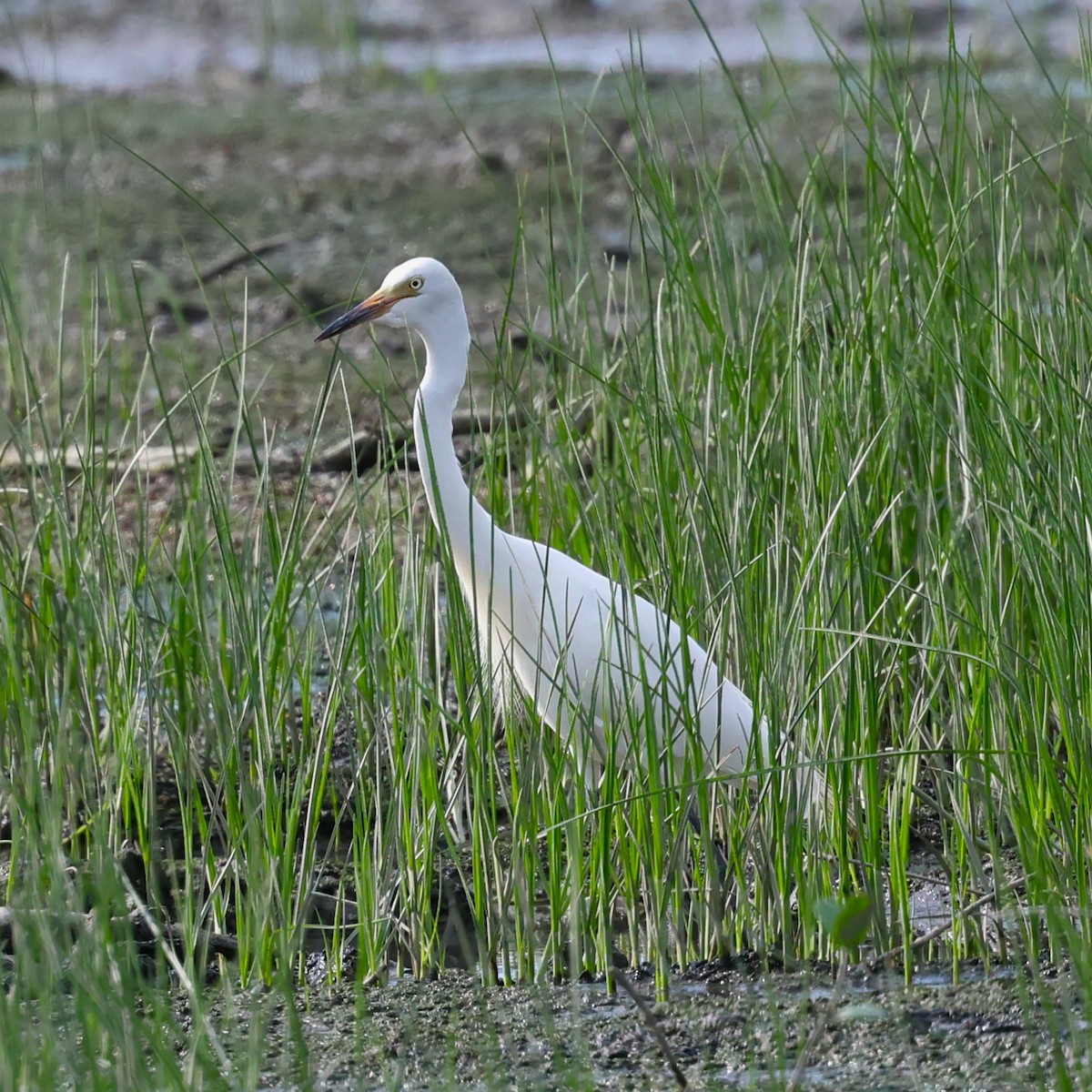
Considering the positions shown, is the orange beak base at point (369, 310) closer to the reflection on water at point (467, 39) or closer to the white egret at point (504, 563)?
the white egret at point (504, 563)

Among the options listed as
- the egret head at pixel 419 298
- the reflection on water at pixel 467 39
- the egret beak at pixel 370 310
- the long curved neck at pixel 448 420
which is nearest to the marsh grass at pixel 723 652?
the long curved neck at pixel 448 420

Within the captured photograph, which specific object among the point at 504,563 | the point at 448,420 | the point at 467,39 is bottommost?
the point at 504,563

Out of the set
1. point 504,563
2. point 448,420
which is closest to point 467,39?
point 448,420

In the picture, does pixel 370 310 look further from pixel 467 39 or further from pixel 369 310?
pixel 467 39

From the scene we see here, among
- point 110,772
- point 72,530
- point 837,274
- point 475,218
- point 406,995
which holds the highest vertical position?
point 475,218

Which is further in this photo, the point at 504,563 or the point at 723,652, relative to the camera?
the point at 504,563

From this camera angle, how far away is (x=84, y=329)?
327cm

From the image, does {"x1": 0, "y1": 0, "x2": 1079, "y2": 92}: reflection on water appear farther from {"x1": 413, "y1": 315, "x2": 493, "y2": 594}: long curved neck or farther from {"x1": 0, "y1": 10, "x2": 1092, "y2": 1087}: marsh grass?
{"x1": 0, "y1": 10, "x2": 1092, "y2": 1087}: marsh grass

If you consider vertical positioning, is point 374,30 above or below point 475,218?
above

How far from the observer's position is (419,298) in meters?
3.35

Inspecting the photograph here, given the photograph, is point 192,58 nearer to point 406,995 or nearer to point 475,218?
point 475,218

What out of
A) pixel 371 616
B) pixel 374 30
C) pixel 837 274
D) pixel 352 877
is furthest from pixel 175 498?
pixel 374 30

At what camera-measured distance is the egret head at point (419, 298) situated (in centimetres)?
335

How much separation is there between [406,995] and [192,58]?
1285cm
